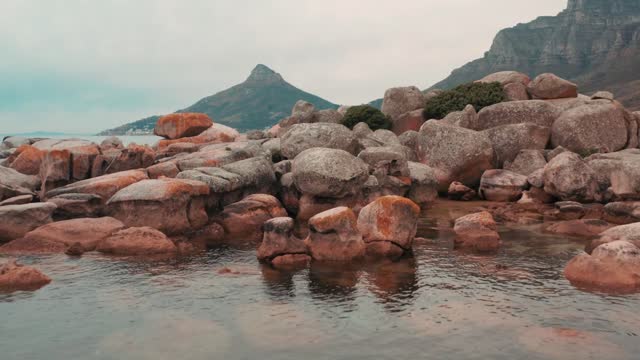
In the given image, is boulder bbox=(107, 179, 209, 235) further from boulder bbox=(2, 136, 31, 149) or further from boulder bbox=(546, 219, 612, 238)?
Result: boulder bbox=(2, 136, 31, 149)

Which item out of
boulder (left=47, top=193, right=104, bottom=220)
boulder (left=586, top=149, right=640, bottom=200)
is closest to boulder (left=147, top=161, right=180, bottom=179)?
boulder (left=47, top=193, right=104, bottom=220)

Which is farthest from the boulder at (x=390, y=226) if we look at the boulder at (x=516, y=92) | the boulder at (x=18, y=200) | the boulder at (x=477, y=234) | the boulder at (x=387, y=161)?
the boulder at (x=516, y=92)

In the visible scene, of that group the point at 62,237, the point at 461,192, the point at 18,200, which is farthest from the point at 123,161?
the point at 461,192

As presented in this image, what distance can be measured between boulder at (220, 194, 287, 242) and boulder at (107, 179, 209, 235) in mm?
1964

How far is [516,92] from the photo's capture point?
5303 centimetres

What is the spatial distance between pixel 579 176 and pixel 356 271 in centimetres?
1984

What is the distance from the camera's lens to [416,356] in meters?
13.2

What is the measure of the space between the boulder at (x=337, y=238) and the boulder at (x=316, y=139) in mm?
17839

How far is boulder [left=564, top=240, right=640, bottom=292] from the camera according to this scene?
18.3 m

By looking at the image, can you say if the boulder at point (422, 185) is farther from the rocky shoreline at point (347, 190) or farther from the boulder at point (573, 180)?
the boulder at point (573, 180)

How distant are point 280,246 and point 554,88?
→ 1529 inches

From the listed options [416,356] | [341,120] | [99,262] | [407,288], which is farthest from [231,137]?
[416,356]

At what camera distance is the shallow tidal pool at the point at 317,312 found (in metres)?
13.7

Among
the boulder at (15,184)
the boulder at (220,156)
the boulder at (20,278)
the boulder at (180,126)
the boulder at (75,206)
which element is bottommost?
the boulder at (20,278)
